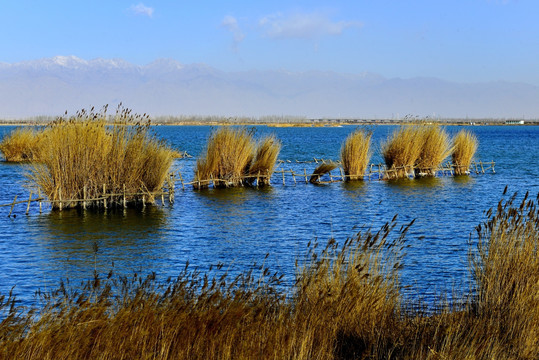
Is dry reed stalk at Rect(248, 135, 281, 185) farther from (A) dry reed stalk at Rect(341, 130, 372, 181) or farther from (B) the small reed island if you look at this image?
(B) the small reed island

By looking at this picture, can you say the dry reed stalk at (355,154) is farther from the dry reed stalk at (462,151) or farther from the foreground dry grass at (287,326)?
the foreground dry grass at (287,326)

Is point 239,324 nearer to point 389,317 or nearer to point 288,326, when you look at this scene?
point 288,326

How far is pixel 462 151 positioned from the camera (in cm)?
3884

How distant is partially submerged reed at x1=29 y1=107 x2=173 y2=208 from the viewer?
21516 mm

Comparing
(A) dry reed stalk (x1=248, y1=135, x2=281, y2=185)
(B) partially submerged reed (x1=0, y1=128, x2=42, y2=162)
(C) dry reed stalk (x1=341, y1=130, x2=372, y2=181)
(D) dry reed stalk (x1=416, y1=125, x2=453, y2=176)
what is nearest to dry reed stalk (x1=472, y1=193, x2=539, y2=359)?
(A) dry reed stalk (x1=248, y1=135, x2=281, y2=185)

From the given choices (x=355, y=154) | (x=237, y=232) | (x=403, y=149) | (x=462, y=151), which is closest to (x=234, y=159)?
(x=355, y=154)

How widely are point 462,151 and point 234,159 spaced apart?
54.9ft

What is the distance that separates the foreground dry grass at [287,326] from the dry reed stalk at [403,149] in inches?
1045

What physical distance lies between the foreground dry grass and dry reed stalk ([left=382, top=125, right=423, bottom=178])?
2654cm

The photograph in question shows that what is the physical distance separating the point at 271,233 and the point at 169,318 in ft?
40.0

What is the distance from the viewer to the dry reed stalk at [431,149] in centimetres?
3525

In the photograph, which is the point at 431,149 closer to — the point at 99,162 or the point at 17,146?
the point at 99,162

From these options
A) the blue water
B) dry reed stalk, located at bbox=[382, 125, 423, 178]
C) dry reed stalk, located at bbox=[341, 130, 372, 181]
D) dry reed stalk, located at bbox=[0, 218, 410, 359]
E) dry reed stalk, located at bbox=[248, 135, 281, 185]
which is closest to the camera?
dry reed stalk, located at bbox=[0, 218, 410, 359]

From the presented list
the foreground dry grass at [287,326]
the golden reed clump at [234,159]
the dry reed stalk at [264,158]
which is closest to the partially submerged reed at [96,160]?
the golden reed clump at [234,159]
